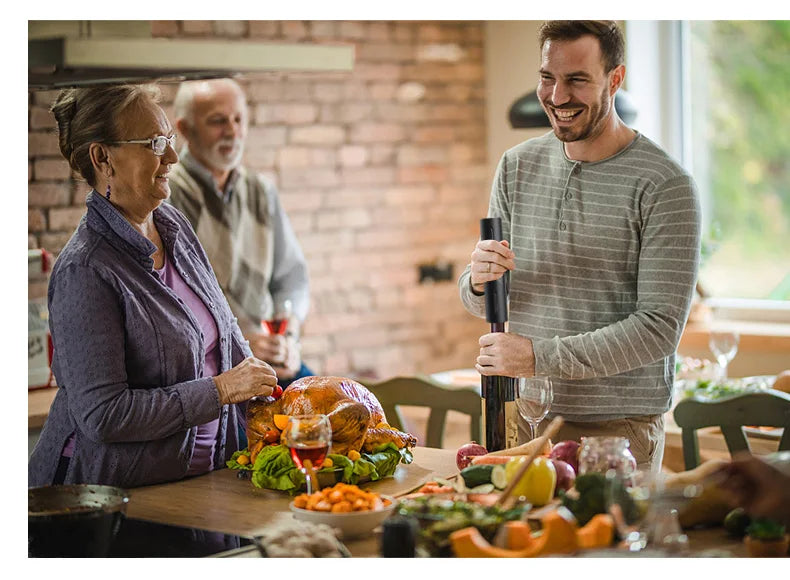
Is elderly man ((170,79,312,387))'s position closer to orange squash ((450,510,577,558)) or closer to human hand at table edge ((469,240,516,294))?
human hand at table edge ((469,240,516,294))

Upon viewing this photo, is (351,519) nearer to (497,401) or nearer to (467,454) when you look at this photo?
(467,454)

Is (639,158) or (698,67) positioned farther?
(698,67)

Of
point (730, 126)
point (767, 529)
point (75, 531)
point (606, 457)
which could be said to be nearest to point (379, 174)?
point (730, 126)

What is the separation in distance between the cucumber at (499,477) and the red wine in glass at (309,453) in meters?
0.29

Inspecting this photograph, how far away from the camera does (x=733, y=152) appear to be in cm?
502

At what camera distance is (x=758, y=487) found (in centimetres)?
170

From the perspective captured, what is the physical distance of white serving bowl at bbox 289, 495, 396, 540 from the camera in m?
1.80

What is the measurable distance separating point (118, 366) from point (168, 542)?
0.39 meters

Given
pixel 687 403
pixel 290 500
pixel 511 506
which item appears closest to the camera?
pixel 511 506

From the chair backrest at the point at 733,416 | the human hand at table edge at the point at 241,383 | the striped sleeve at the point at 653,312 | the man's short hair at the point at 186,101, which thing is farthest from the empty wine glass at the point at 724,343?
the human hand at table edge at the point at 241,383

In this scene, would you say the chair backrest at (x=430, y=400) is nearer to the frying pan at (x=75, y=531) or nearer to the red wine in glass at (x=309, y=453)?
the red wine in glass at (x=309, y=453)

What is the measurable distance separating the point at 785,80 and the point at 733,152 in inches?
14.9

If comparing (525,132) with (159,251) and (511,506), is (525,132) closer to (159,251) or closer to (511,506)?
(159,251)

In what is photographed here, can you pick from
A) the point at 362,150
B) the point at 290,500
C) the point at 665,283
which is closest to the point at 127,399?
the point at 290,500
